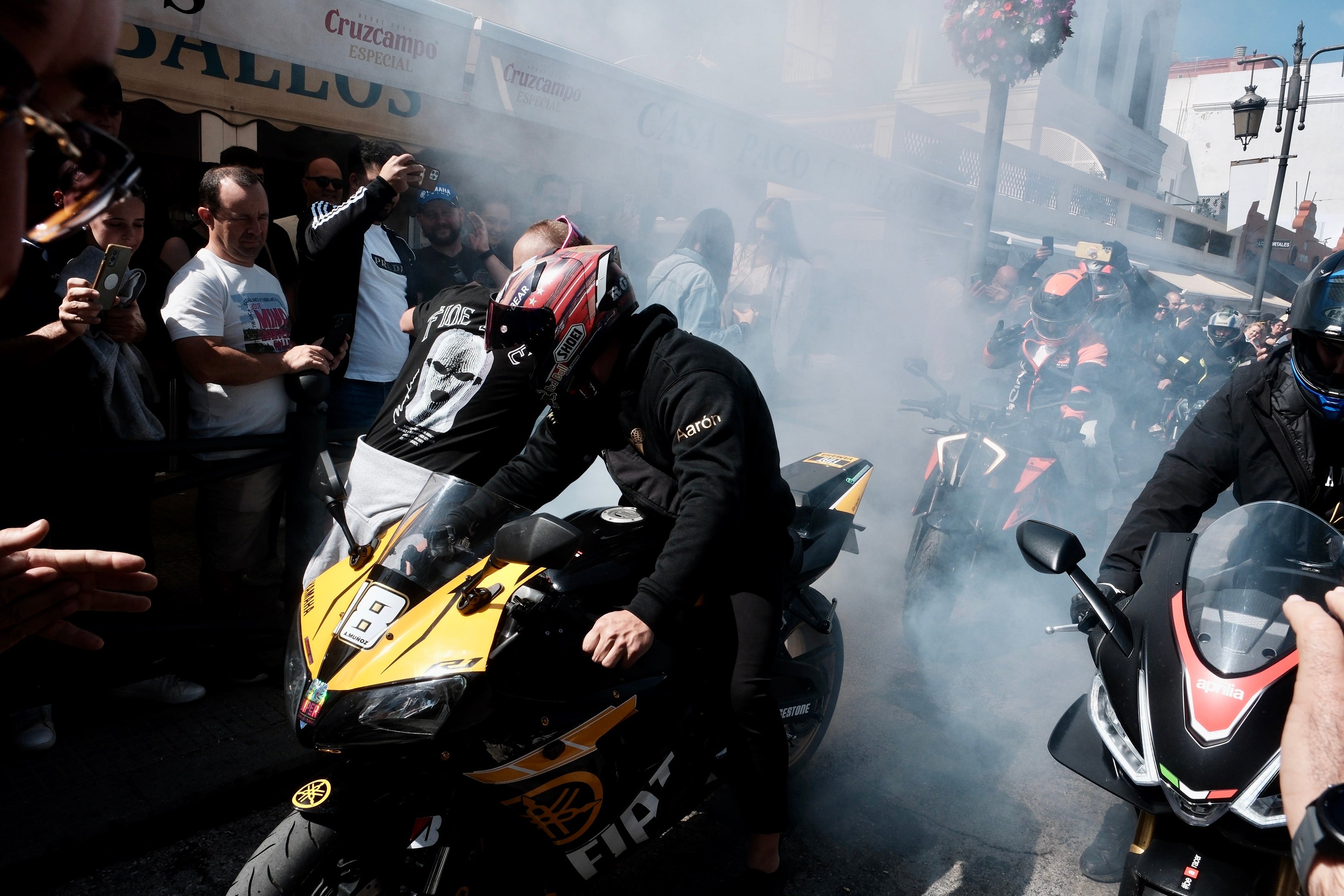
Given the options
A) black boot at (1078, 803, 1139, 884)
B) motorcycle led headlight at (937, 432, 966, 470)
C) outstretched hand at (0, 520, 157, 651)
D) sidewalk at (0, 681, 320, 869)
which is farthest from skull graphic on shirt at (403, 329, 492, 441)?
motorcycle led headlight at (937, 432, 966, 470)

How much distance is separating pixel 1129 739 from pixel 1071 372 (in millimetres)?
4121

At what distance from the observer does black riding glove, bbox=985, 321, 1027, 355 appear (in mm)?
5695

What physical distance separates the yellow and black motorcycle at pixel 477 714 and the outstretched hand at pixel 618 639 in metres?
0.10

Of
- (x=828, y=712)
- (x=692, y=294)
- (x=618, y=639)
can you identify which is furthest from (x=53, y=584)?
(x=692, y=294)

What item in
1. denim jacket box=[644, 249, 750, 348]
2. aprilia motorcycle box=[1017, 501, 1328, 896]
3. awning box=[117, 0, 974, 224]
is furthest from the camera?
denim jacket box=[644, 249, 750, 348]

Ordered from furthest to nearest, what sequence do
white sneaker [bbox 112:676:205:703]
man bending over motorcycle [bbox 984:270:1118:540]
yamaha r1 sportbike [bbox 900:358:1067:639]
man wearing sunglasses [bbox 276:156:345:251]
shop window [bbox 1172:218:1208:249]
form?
shop window [bbox 1172:218:1208:249] < man bending over motorcycle [bbox 984:270:1118:540] < man wearing sunglasses [bbox 276:156:345:251] < yamaha r1 sportbike [bbox 900:358:1067:639] < white sneaker [bbox 112:676:205:703]

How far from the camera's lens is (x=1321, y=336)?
84.0 inches

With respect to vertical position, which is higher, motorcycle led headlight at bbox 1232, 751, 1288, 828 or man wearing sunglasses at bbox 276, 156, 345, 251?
man wearing sunglasses at bbox 276, 156, 345, 251

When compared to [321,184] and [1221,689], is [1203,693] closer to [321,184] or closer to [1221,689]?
[1221,689]

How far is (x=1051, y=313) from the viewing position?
5738 millimetres

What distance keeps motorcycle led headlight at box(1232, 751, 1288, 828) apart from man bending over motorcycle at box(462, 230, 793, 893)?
1.05 m

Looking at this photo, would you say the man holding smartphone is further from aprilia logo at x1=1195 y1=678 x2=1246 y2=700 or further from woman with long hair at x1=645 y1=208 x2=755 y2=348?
aprilia logo at x1=1195 y1=678 x2=1246 y2=700

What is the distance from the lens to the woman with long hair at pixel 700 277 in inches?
202

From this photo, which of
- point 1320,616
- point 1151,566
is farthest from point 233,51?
point 1320,616
